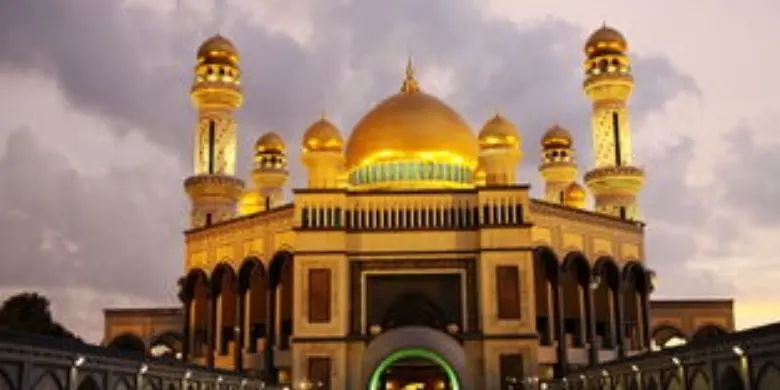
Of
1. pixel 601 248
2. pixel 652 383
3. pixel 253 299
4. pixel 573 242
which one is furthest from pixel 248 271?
pixel 652 383

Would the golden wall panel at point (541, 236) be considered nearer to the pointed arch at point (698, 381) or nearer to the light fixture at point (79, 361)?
the pointed arch at point (698, 381)

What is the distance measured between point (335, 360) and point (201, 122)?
1821cm

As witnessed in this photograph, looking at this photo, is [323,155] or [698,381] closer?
[698,381]

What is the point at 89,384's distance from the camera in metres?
24.3

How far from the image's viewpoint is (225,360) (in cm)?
4556

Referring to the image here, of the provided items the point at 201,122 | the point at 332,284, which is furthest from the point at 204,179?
the point at 332,284

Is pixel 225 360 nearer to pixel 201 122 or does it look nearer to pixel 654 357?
pixel 201 122

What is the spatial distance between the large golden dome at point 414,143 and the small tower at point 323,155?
2.58 meters

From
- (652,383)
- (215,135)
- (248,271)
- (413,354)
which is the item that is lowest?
(652,383)

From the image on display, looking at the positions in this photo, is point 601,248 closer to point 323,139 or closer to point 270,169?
point 323,139

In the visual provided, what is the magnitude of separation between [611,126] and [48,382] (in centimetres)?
3632

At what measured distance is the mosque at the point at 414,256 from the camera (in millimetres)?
39594

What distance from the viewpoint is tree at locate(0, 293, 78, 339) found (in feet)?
137

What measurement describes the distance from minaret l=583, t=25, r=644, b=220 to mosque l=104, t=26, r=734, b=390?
0.08 meters
